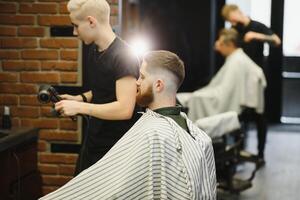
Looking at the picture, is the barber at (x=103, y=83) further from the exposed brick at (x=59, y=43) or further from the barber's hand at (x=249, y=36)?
the barber's hand at (x=249, y=36)

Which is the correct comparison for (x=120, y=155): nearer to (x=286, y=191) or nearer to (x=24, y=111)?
(x=24, y=111)

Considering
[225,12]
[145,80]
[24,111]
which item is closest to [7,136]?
[24,111]

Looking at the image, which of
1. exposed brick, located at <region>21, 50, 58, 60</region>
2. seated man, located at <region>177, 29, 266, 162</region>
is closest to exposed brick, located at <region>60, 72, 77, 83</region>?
exposed brick, located at <region>21, 50, 58, 60</region>

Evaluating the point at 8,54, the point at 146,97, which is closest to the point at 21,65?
the point at 8,54

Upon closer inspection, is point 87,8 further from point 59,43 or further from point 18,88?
point 18,88

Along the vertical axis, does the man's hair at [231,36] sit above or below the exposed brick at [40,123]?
above

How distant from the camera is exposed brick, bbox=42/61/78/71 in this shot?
11.4ft

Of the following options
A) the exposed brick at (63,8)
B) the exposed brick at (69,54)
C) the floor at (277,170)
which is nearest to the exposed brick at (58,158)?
the exposed brick at (69,54)

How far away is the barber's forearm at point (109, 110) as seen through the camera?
2582 mm

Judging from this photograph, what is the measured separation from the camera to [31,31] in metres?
3.51

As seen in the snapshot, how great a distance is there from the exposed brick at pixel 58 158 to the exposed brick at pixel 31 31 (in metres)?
0.68

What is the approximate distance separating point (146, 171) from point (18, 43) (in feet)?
5.80

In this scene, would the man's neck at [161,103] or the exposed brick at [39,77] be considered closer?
the man's neck at [161,103]

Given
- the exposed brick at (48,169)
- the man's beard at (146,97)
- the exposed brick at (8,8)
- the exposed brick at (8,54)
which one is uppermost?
the exposed brick at (8,8)
